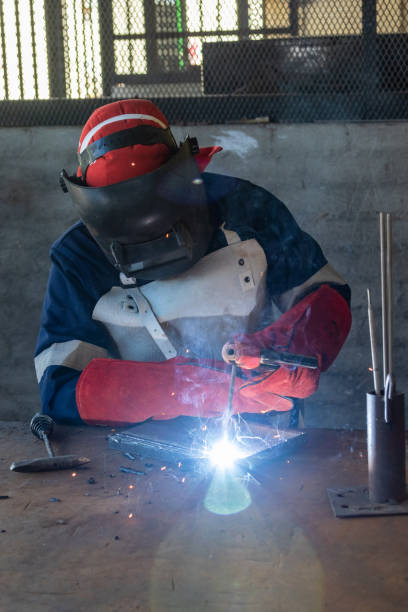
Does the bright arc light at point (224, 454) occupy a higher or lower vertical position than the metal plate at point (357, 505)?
lower

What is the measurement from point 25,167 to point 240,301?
1.44 meters

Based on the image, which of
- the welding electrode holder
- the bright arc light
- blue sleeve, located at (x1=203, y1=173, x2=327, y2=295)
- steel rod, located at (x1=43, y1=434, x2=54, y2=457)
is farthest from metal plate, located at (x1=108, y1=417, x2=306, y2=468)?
blue sleeve, located at (x1=203, y1=173, x2=327, y2=295)

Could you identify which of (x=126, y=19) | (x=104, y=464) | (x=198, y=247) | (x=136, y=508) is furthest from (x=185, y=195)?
(x=126, y=19)

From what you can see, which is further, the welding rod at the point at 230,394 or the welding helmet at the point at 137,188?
the welding helmet at the point at 137,188

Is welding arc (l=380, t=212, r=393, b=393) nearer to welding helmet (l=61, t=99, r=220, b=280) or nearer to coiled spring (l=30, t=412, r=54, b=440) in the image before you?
welding helmet (l=61, t=99, r=220, b=280)

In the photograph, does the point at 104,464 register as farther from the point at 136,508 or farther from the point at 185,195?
the point at 185,195

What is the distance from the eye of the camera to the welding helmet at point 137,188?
1.53 m

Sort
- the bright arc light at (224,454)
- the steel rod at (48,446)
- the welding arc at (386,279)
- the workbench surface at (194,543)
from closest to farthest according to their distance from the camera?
1. the workbench surface at (194,543)
2. the welding arc at (386,279)
3. the bright arc light at (224,454)
4. the steel rod at (48,446)

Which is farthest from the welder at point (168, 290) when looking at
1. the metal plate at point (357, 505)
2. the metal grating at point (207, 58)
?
the metal grating at point (207, 58)

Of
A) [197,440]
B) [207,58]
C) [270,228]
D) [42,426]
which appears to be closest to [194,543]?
[197,440]

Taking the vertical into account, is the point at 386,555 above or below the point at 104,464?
above

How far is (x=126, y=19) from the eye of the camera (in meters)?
2.98

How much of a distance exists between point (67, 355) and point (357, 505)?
90 cm

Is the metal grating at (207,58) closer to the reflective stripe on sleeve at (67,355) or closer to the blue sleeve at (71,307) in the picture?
the blue sleeve at (71,307)
